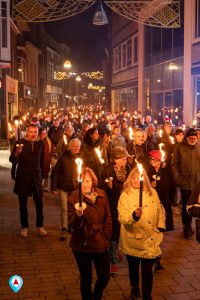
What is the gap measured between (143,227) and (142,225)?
0.08 ft

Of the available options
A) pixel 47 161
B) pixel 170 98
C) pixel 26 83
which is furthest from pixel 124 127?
pixel 26 83

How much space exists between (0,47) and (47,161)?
14781mm

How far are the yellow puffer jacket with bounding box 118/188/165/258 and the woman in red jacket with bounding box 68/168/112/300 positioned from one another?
28 cm

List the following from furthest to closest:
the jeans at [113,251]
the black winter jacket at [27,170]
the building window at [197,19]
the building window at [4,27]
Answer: the building window at [4,27]
the building window at [197,19]
the black winter jacket at [27,170]
the jeans at [113,251]

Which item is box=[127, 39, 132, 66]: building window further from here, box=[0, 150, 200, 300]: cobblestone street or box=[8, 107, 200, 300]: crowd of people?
box=[0, 150, 200, 300]: cobblestone street

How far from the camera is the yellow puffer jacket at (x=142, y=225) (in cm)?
500

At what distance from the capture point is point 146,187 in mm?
5125

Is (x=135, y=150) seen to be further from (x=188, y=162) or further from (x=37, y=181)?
(x=37, y=181)

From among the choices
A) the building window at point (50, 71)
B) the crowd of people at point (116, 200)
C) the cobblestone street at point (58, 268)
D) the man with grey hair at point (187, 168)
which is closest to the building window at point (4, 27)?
the crowd of people at point (116, 200)

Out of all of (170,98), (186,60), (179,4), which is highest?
(179,4)

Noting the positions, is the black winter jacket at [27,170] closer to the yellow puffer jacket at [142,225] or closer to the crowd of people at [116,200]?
the crowd of people at [116,200]

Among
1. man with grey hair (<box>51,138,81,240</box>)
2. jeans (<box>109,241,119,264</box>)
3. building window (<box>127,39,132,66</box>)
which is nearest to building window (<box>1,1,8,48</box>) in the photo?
building window (<box>127,39,132,66</box>)

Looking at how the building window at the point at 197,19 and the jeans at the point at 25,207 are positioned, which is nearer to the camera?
the jeans at the point at 25,207

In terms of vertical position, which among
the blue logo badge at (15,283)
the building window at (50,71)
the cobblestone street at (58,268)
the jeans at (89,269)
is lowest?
the cobblestone street at (58,268)
